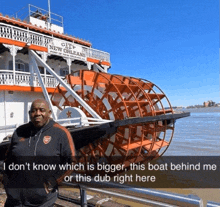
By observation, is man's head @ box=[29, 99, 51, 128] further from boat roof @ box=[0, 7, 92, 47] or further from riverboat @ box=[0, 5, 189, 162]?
boat roof @ box=[0, 7, 92, 47]

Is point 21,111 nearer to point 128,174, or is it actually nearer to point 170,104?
point 128,174

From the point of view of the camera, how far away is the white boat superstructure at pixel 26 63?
241 inches

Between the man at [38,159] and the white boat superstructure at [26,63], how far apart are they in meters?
3.75

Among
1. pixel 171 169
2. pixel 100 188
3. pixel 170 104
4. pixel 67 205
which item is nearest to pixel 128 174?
pixel 171 169

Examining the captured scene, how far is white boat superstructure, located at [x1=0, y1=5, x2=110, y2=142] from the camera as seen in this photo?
612 cm

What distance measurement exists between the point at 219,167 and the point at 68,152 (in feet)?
24.3

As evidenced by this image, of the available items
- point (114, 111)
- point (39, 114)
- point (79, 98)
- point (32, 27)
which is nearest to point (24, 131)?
point (39, 114)

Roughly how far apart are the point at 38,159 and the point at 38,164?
29mm

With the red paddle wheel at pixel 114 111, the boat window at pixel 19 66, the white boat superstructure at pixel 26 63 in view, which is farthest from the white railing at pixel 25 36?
the red paddle wheel at pixel 114 111

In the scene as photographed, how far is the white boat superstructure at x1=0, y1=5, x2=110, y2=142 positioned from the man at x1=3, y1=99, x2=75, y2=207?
375cm

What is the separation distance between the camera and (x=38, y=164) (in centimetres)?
135

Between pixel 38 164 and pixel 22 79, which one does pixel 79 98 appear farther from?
pixel 38 164

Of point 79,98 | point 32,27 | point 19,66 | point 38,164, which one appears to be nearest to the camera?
point 38,164

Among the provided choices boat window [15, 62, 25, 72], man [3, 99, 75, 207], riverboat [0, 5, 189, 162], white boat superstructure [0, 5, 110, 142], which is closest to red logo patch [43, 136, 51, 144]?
man [3, 99, 75, 207]
